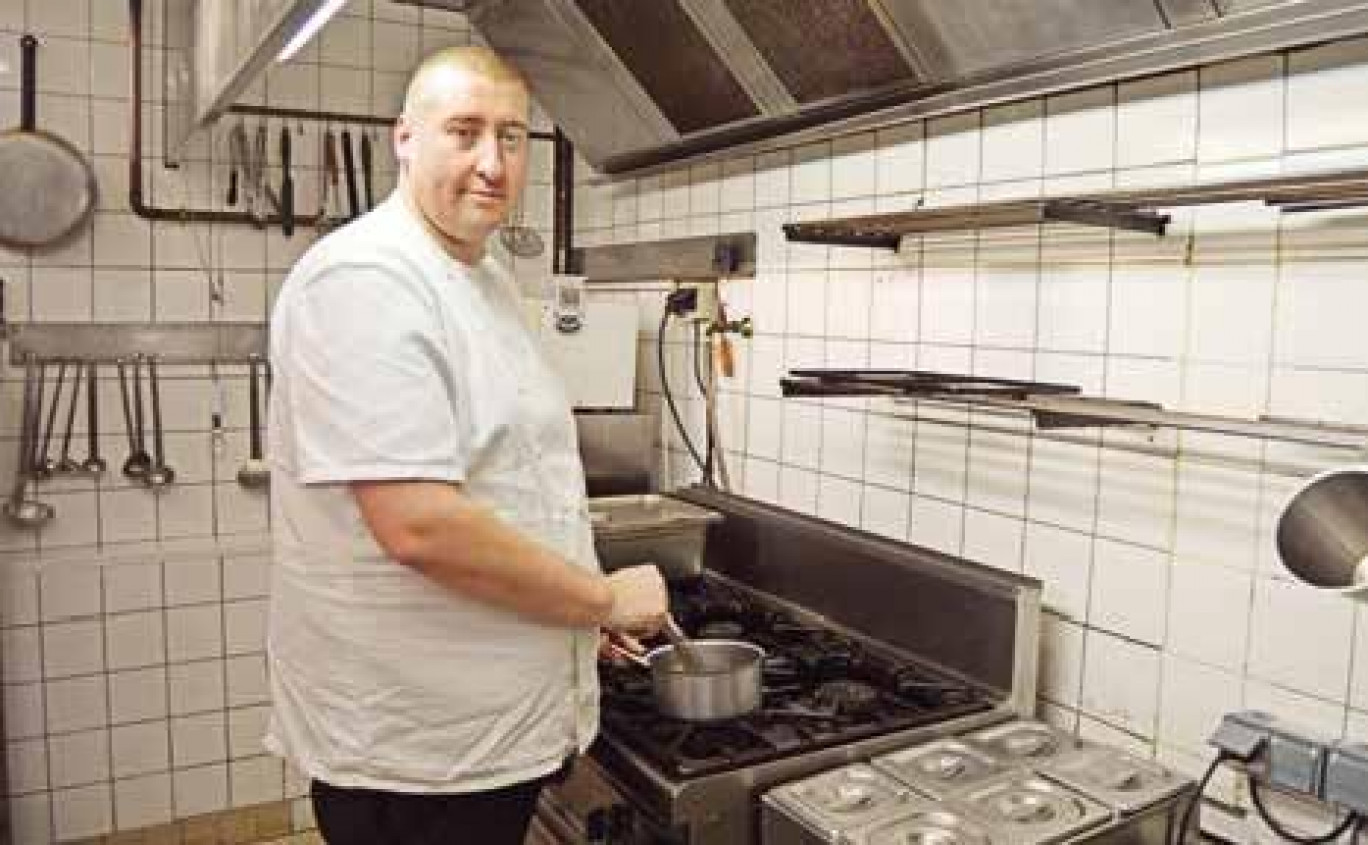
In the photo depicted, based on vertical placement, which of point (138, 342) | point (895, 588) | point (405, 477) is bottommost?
point (895, 588)

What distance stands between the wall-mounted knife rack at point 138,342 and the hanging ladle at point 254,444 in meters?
0.05

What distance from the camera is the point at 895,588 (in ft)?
5.81

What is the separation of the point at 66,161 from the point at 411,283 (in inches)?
74.7

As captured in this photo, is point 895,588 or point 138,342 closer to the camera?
point 895,588

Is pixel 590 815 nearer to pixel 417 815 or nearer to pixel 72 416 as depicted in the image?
pixel 417 815

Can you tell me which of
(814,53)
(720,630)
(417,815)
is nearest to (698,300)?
(814,53)

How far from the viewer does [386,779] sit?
121 cm

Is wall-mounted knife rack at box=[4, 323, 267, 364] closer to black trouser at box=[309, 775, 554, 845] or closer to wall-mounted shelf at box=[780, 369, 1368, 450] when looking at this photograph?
wall-mounted shelf at box=[780, 369, 1368, 450]

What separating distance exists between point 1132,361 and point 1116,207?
0.79 feet

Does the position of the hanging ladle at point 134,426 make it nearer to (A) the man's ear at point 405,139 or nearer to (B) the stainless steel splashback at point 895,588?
(B) the stainless steel splashback at point 895,588

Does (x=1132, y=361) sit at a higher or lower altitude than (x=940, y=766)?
higher

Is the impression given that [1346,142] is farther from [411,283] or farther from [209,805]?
[209,805]

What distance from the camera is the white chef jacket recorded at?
1.12 metres

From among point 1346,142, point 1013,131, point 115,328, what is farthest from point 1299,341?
point 115,328
